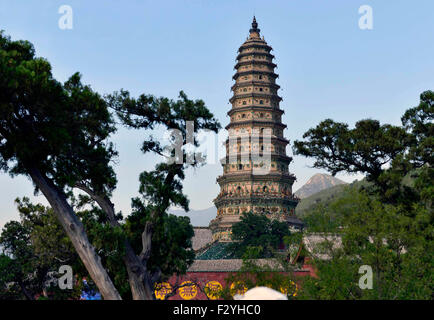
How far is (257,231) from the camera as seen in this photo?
149 ft

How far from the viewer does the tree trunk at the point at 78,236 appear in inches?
563

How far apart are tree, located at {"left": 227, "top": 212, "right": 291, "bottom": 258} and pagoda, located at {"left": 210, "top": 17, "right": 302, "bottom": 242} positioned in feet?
12.1

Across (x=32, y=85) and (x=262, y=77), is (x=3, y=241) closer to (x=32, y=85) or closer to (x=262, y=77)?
(x=32, y=85)

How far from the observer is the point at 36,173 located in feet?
49.3

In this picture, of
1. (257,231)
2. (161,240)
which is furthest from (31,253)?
(257,231)

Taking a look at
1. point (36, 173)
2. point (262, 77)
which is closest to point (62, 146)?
point (36, 173)

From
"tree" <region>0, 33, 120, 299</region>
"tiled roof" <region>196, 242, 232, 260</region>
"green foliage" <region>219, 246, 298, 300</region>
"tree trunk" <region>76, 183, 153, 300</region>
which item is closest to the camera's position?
"tree" <region>0, 33, 120, 299</region>

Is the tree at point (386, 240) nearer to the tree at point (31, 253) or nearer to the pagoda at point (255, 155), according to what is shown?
the tree at point (31, 253)

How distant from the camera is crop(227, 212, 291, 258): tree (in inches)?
1727

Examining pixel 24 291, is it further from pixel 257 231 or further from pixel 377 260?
pixel 257 231

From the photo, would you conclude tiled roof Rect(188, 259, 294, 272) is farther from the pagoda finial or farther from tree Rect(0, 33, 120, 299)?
the pagoda finial

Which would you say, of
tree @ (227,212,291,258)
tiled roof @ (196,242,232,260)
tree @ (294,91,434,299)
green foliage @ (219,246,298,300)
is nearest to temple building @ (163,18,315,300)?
tiled roof @ (196,242,232,260)
